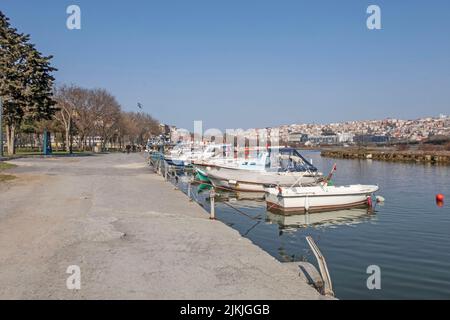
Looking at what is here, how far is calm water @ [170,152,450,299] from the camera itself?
11.2 metres

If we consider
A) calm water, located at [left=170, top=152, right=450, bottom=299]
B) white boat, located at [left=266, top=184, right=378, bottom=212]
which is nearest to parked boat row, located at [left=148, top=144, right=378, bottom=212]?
white boat, located at [left=266, top=184, right=378, bottom=212]

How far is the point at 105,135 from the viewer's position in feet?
300

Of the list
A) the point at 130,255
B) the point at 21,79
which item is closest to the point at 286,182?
the point at 130,255

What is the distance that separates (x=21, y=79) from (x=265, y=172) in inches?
1292

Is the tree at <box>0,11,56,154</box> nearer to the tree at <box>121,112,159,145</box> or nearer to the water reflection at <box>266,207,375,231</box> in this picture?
the water reflection at <box>266,207,375,231</box>

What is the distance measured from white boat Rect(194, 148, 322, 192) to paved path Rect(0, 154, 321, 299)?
1500 centimetres

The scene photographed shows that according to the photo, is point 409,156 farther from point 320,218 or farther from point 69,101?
point 320,218

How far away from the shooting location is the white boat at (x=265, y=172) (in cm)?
3128

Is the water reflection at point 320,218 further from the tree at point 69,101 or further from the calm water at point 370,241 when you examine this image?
the tree at point 69,101

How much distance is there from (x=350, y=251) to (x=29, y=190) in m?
15.1

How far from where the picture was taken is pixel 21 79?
Result: 49.6 m

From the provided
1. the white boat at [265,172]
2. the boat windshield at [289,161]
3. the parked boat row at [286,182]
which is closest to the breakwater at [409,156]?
the boat windshield at [289,161]
